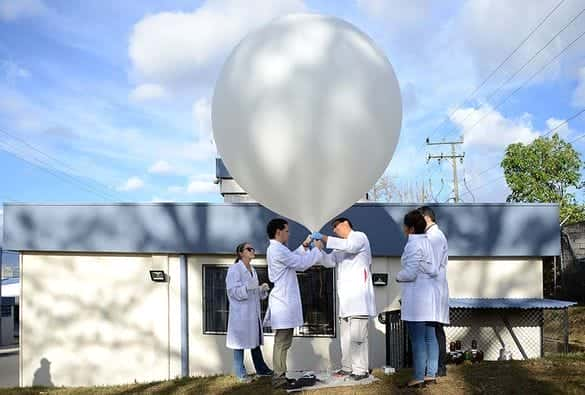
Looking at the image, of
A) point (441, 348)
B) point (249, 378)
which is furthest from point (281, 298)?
point (441, 348)

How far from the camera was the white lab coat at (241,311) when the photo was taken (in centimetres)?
582

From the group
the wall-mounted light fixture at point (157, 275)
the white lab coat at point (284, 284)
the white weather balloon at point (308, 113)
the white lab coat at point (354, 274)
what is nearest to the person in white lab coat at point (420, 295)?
the white lab coat at point (354, 274)

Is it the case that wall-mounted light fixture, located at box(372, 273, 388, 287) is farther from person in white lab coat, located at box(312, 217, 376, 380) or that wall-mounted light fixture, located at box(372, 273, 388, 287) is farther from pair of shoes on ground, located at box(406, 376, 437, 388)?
pair of shoes on ground, located at box(406, 376, 437, 388)

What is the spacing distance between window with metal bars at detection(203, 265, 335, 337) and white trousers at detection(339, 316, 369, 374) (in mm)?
3379

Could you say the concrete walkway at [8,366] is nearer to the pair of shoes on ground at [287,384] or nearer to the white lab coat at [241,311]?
Result: the white lab coat at [241,311]

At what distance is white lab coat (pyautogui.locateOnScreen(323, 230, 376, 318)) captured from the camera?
15.9ft

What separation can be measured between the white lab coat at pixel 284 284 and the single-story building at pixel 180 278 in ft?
10.2

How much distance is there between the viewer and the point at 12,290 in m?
24.8

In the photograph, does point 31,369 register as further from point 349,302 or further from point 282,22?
point 282,22

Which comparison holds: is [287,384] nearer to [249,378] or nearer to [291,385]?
[291,385]

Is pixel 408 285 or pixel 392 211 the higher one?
pixel 392 211

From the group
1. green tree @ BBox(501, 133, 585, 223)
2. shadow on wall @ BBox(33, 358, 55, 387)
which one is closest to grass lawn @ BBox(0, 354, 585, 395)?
shadow on wall @ BBox(33, 358, 55, 387)

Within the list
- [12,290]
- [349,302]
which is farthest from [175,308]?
[12,290]

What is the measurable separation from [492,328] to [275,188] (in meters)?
5.26
